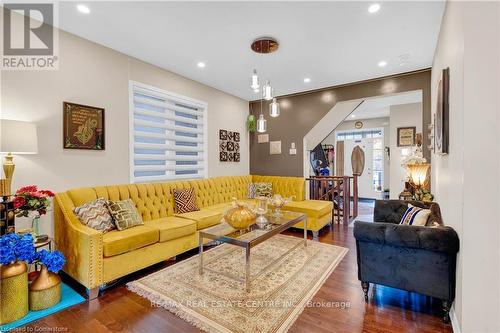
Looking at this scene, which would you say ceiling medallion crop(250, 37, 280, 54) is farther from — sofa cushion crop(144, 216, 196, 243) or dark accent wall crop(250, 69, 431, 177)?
sofa cushion crop(144, 216, 196, 243)

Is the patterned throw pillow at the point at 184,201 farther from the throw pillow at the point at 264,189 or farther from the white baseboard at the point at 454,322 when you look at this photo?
the white baseboard at the point at 454,322

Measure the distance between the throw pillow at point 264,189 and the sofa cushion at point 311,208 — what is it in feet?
2.32

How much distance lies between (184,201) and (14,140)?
2073 mm

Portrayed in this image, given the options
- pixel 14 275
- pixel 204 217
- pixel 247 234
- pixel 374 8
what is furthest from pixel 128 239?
pixel 374 8

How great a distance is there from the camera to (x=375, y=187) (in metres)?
8.24

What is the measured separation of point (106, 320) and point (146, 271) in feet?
2.94

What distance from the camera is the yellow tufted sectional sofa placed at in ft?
7.56

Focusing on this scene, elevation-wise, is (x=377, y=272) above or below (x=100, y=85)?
below

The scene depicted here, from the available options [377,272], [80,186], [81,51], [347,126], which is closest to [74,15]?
[81,51]

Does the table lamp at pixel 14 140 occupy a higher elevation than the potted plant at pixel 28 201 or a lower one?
higher

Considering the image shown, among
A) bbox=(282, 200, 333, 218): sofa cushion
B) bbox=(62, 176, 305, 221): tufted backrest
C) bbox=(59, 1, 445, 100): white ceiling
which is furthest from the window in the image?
bbox=(282, 200, 333, 218): sofa cushion

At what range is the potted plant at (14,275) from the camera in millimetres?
1885

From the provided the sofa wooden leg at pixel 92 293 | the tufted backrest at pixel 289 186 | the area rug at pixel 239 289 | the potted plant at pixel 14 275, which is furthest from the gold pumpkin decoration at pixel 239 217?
the tufted backrest at pixel 289 186

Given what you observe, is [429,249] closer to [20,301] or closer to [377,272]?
[377,272]
